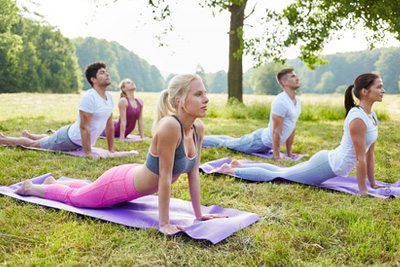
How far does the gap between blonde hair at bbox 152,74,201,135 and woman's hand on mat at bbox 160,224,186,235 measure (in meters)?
0.80

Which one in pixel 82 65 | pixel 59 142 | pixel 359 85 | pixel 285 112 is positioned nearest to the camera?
pixel 359 85

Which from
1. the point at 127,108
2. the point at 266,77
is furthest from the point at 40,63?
the point at 266,77

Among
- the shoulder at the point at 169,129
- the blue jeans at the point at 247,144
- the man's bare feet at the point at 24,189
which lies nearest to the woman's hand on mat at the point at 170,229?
the shoulder at the point at 169,129

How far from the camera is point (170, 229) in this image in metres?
2.84

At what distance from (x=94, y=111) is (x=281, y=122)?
3.26m

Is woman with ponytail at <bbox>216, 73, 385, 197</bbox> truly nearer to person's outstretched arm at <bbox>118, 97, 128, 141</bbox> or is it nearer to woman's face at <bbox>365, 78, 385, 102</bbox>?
woman's face at <bbox>365, 78, 385, 102</bbox>

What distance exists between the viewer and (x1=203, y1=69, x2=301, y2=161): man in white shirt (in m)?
6.23

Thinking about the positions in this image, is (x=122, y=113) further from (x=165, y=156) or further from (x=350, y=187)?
(x=165, y=156)

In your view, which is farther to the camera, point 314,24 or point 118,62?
point 118,62

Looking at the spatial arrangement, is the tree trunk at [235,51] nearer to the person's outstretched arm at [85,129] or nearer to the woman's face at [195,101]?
the person's outstretched arm at [85,129]

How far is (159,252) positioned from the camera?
257 centimetres

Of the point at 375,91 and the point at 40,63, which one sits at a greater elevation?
the point at 40,63

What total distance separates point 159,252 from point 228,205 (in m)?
1.34

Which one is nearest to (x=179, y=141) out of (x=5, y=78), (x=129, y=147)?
(x=129, y=147)
